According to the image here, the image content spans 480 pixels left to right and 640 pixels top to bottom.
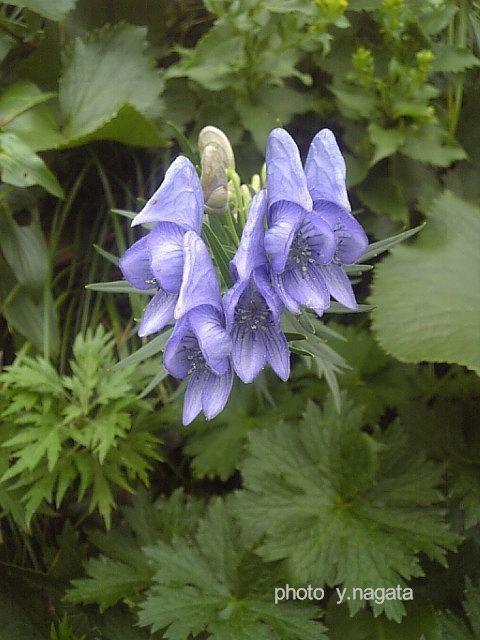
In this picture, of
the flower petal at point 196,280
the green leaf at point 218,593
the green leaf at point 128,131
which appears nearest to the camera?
the flower petal at point 196,280

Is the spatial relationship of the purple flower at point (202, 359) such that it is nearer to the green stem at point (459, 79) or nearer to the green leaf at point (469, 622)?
the green leaf at point (469, 622)

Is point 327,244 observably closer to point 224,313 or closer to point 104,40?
point 224,313

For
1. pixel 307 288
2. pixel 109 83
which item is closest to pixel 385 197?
pixel 109 83

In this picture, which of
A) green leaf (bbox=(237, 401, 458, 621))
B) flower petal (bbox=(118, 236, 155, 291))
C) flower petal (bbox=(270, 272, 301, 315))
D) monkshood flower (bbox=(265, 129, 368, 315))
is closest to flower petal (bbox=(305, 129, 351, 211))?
monkshood flower (bbox=(265, 129, 368, 315))

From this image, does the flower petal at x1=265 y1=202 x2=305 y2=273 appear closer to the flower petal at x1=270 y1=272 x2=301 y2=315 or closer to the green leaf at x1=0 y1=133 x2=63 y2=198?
the flower petal at x1=270 y1=272 x2=301 y2=315

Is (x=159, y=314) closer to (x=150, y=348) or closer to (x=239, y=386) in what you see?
(x=150, y=348)

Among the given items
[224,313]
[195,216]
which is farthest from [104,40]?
[224,313]

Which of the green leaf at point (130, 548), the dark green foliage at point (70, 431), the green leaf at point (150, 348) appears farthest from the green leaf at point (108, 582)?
the green leaf at point (150, 348)
